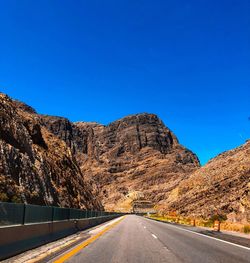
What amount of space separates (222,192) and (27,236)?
57224 mm

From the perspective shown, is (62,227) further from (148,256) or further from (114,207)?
(114,207)

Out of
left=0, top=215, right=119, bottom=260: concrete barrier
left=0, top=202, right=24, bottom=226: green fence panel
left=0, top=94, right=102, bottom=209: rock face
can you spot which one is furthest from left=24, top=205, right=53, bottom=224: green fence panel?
left=0, top=94, right=102, bottom=209: rock face

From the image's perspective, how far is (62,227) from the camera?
18281 mm

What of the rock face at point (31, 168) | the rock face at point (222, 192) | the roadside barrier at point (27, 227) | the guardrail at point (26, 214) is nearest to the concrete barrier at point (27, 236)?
the roadside barrier at point (27, 227)

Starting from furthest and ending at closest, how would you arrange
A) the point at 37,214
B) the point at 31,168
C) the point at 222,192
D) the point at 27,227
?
the point at 222,192, the point at 31,168, the point at 37,214, the point at 27,227

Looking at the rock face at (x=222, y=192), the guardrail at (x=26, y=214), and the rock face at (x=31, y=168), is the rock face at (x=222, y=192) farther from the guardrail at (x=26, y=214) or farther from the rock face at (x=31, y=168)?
the guardrail at (x=26, y=214)

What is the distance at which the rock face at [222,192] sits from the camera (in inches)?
2198

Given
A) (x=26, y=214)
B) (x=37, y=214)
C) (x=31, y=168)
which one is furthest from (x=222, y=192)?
(x=26, y=214)

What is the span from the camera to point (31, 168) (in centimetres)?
3916

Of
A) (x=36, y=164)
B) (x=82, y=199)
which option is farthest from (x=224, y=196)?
(x=36, y=164)

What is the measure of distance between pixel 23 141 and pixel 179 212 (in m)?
43.3

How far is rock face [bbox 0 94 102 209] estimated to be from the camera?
33725 mm

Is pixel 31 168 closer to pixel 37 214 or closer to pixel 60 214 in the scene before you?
pixel 60 214

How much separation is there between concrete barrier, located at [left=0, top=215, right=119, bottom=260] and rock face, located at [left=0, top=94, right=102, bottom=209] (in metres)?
13.4
